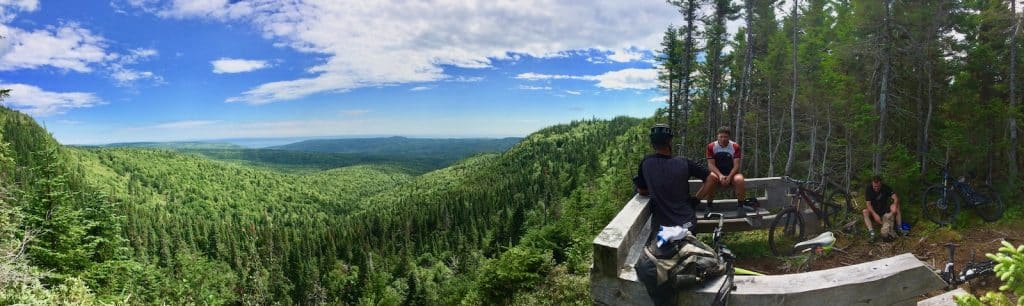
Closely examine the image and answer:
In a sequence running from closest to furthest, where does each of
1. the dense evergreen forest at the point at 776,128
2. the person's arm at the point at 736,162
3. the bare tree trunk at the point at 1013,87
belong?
1. the person's arm at the point at 736,162
2. the bare tree trunk at the point at 1013,87
3. the dense evergreen forest at the point at 776,128

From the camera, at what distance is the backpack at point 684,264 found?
282 centimetres

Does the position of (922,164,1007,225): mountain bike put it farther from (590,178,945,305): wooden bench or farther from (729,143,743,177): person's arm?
(590,178,945,305): wooden bench

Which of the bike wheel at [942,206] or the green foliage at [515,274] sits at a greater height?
the bike wheel at [942,206]

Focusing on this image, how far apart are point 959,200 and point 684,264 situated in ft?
42.2

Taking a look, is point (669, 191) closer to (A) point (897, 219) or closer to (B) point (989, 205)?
(A) point (897, 219)

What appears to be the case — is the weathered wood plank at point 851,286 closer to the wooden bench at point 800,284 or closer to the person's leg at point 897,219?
the wooden bench at point 800,284

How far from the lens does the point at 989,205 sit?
10.6 m

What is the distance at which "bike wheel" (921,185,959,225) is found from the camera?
10.3m

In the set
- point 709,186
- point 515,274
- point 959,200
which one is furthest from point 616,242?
point 959,200

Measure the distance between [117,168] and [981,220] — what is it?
252 m

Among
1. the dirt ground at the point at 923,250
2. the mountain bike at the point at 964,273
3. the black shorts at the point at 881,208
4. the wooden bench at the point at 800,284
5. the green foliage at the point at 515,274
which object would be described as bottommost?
the green foliage at the point at 515,274

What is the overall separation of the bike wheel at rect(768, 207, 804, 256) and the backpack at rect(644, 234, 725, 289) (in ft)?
15.5

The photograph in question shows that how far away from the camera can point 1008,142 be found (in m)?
11.6

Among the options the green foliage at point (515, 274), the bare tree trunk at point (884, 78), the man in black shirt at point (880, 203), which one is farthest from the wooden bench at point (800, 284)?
the bare tree trunk at point (884, 78)
